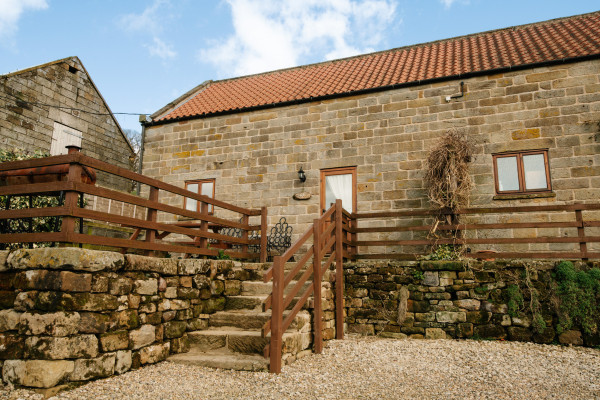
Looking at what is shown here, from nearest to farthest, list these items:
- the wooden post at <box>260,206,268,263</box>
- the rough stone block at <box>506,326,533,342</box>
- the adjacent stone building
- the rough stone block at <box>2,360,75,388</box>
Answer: the rough stone block at <box>2,360,75,388</box>, the rough stone block at <box>506,326,533,342</box>, the wooden post at <box>260,206,268,263</box>, the adjacent stone building

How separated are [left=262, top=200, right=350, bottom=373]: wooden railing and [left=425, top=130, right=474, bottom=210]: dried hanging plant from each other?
5.54ft

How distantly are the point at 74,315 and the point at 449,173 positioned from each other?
6163 millimetres

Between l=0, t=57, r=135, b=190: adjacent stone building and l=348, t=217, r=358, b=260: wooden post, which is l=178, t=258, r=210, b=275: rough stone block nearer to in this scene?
l=348, t=217, r=358, b=260: wooden post

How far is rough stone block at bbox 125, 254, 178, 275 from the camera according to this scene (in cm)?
445

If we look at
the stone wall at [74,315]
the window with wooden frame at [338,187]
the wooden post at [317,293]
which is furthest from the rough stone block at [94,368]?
the window with wooden frame at [338,187]

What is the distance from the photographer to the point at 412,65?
1068 centimetres

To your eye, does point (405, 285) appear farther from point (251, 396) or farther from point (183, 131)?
point (183, 131)

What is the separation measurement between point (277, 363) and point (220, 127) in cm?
761

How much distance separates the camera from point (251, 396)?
3891 mm

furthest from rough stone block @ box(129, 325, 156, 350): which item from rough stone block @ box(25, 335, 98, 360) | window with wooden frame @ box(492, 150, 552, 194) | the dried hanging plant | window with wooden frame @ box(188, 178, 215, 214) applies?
window with wooden frame @ box(492, 150, 552, 194)

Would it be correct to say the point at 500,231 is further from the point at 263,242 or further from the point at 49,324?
the point at 49,324

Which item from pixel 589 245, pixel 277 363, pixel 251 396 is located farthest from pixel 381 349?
pixel 589 245

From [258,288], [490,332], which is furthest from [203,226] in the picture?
[490,332]

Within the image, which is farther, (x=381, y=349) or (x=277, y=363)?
(x=381, y=349)
